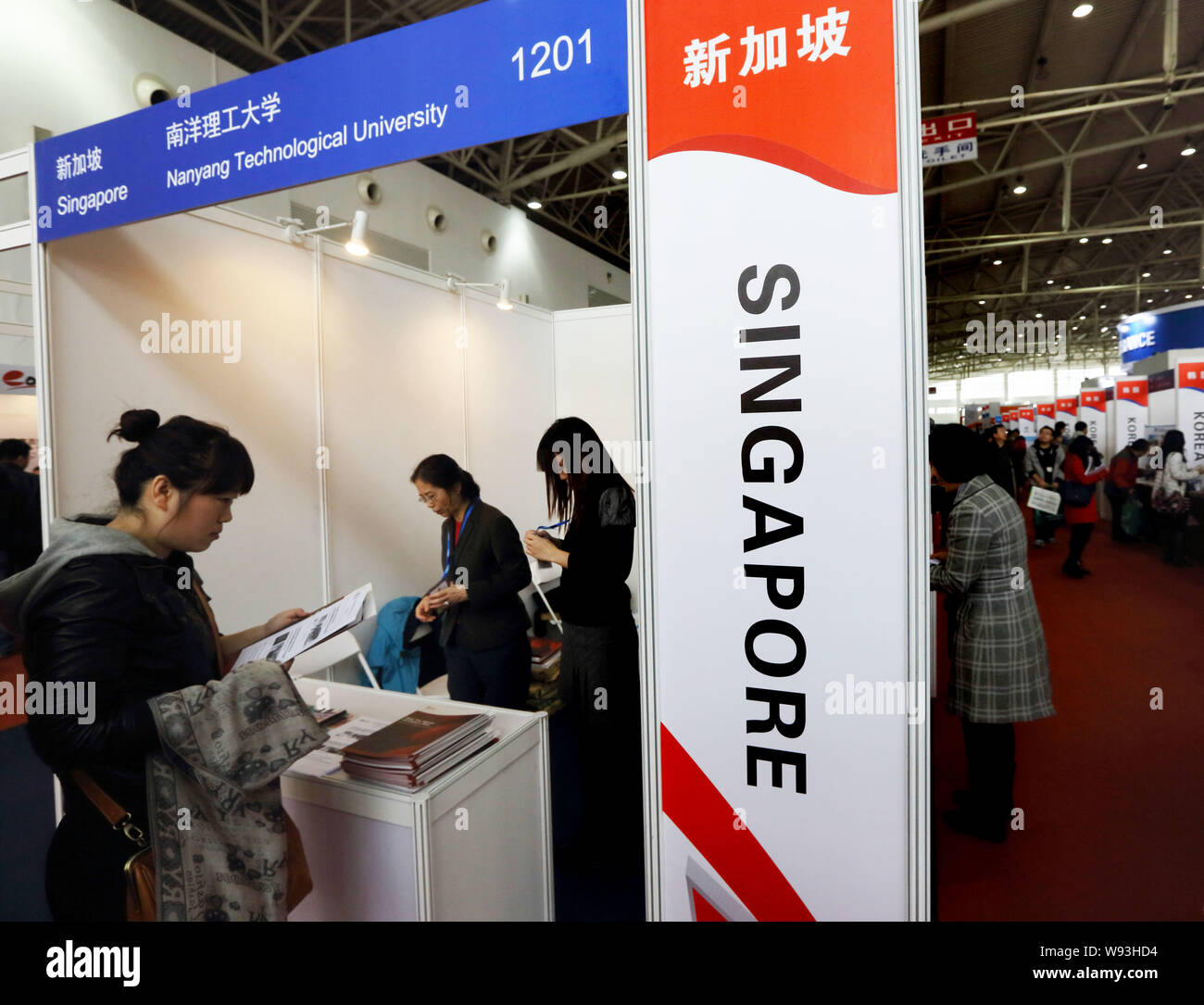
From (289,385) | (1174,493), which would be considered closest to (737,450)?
(289,385)

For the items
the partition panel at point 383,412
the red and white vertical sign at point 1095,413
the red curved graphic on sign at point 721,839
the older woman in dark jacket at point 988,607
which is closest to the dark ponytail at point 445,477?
the partition panel at point 383,412

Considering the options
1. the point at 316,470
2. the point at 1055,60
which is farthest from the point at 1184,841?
the point at 1055,60

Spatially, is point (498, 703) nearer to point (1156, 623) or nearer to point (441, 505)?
point (441, 505)

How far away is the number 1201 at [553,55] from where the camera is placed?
1.33m

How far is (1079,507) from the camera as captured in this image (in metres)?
6.62

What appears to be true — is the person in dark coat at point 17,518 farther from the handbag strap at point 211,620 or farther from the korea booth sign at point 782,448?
the korea booth sign at point 782,448

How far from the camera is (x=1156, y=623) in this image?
5160 millimetres

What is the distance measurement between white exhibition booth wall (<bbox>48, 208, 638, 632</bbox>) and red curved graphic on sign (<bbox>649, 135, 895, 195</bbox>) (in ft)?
1.99

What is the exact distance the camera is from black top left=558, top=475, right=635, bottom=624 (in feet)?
7.43

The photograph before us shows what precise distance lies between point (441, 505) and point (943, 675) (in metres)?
3.53

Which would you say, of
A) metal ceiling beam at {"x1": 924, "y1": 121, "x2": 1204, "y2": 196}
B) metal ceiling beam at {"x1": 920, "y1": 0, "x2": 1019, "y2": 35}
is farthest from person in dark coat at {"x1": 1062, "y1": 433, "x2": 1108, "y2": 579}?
metal ceiling beam at {"x1": 920, "y1": 0, "x2": 1019, "y2": 35}

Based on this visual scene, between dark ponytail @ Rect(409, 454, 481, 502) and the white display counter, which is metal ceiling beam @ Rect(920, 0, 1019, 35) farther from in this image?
the white display counter

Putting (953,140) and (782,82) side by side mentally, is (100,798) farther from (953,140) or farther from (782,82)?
(953,140)

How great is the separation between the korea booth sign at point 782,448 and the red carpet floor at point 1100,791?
1.45m
